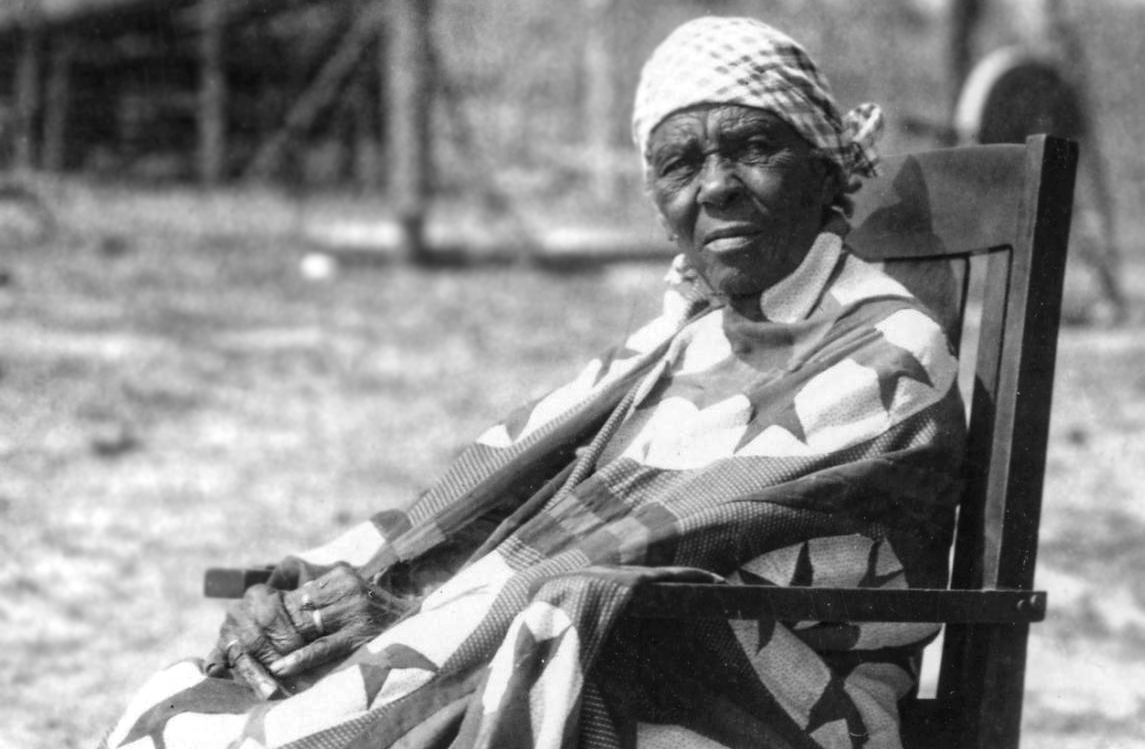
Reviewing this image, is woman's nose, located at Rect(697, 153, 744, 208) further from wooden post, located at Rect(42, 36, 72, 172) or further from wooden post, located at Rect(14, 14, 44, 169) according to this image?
wooden post, located at Rect(42, 36, 72, 172)

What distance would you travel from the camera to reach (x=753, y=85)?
2311 mm

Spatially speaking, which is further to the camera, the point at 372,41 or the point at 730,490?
the point at 372,41

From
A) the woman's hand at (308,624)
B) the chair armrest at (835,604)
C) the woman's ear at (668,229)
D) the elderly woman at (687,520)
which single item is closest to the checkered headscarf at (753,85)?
the elderly woman at (687,520)

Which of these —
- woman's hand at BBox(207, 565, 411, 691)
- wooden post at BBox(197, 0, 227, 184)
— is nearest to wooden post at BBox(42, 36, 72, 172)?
wooden post at BBox(197, 0, 227, 184)

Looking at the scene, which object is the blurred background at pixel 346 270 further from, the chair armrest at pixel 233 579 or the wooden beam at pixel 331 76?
the chair armrest at pixel 233 579

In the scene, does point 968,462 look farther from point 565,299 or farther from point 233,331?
point 565,299

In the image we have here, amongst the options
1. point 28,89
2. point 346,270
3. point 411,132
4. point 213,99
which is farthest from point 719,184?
point 213,99

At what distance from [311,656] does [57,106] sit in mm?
10703

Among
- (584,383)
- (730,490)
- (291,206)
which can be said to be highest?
(291,206)

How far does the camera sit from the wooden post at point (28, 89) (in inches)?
391

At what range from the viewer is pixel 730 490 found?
2.03 metres

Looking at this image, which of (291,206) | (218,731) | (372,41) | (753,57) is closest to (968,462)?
(753,57)

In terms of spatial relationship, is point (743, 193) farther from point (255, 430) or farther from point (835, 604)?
point (255, 430)

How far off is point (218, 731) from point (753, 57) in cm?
127
